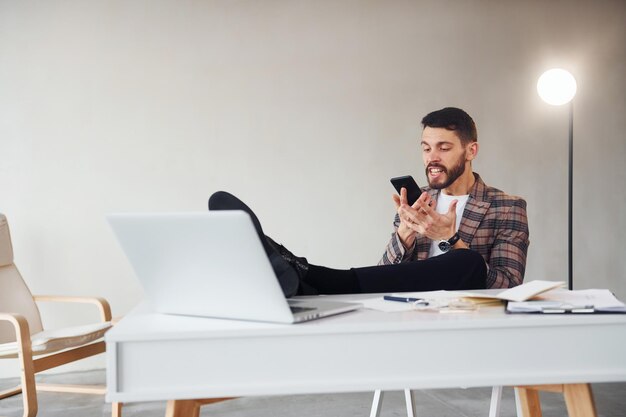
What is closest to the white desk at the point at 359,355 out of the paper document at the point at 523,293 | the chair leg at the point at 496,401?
the paper document at the point at 523,293

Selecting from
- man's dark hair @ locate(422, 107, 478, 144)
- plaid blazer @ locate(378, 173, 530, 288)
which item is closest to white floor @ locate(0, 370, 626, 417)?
plaid blazer @ locate(378, 173, 530, 288)

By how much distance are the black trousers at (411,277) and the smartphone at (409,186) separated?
906 mm

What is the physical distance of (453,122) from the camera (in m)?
3.08

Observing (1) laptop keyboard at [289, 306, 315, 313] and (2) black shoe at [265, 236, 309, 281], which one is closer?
(1) laptop keyboard at [289, 306, 315, 313]

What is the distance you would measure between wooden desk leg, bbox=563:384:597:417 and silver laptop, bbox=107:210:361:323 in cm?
42

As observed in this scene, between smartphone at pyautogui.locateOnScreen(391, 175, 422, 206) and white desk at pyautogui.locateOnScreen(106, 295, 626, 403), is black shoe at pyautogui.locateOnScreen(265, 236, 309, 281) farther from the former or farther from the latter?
smartphone at pyautogui.locateOnScreen(391, 175, 422, 206)

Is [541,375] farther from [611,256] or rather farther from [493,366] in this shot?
[611,256]

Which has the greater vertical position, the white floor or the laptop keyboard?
the laptop keyboard

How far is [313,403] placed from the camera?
11.2 feet

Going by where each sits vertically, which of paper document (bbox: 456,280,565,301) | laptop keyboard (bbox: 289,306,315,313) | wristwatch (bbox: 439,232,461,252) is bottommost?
wristwatch (bbox: 439,232,461,252)

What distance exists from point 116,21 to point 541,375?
3.82 meters

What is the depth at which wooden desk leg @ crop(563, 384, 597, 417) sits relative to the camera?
120cm

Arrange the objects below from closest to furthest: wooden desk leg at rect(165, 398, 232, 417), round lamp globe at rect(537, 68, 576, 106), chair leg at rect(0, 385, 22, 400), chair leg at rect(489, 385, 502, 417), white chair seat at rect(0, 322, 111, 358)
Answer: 1. wooden desk leg at rect(165, 398, 232, 417)
2. chair leg at rect(489, 385, 502, 417)
3. white chair seat at rect(0, 322, 111, 358)
4. chair leg at rect(0, 385, 22, 400)
5. round lamp globe at rect(537, 68, 576, 106)

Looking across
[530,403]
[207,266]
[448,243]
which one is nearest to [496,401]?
[530,403]
